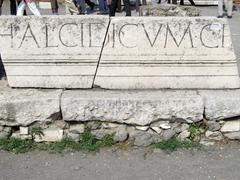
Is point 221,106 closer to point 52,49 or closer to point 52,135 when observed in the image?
point 52,135

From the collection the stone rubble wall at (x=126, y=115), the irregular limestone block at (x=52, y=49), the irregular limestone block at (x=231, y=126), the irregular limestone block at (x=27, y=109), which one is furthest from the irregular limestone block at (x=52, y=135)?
the irregular limestone block at (x=231, y=126)

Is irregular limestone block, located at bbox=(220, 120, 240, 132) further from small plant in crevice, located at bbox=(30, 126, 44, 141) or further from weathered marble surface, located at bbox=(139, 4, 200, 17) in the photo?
weathered marble surface, located at bbox=(139, 4, 200, 17)

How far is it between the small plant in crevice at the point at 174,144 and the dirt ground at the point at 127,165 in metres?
0.07

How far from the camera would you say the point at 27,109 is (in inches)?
173

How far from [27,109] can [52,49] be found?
2.24 ft

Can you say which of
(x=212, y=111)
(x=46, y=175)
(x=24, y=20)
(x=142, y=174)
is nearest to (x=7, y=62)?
(x=24, y=20)

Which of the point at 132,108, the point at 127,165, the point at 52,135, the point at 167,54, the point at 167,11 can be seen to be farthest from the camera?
the point at 167,11

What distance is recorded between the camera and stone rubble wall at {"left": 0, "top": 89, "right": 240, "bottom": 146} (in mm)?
4398

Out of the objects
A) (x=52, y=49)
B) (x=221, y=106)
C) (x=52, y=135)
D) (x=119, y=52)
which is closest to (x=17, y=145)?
(x=52, y=135)

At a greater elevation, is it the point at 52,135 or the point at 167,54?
the point at 167,54

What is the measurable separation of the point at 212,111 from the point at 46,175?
1714mm

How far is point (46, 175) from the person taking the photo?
12.9ft

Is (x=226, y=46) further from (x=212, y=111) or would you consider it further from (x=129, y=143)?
(x=129, y=143)

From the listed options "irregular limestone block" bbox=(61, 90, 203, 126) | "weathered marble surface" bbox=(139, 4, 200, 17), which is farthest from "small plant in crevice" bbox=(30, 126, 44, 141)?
"weathered marble surface" bbox=(139, 4, 200, 17)
